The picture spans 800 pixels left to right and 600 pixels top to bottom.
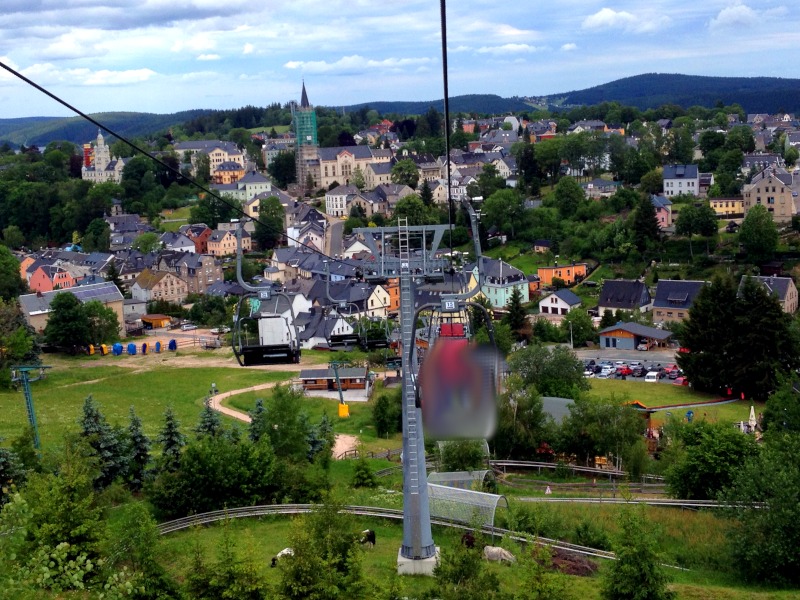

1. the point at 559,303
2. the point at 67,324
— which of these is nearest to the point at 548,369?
the point at 559,303

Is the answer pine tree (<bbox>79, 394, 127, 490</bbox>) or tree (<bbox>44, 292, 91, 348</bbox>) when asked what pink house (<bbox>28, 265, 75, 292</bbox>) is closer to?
tree (<bbox>44, 292, 91, 348</bbox>)

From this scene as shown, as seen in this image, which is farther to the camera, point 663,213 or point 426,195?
point 426,195

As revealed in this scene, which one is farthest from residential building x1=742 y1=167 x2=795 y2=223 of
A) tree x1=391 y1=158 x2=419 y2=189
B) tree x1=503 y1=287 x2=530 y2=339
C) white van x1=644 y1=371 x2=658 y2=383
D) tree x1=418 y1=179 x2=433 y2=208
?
tree x1=391 y1=158 x2=419 y2=189

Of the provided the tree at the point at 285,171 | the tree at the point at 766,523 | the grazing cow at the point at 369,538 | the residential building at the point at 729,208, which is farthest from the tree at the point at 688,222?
the tree at the point at 285,171

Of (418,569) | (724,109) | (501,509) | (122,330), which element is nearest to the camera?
(418,569)

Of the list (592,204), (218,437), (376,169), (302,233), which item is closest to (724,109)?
(376,169)

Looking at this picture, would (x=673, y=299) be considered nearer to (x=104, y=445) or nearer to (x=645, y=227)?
(x=645, y=227)

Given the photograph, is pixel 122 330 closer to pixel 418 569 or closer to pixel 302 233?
pixel 302 233
